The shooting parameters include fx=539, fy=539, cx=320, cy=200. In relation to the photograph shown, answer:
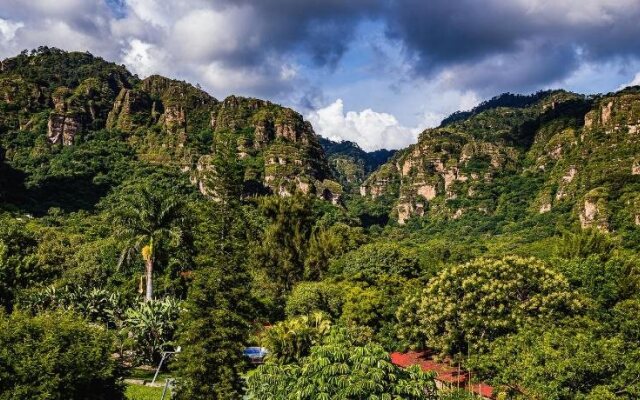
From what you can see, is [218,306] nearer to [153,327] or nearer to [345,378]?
[153,327]

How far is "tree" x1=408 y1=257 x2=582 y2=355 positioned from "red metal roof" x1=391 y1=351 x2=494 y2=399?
157 cm

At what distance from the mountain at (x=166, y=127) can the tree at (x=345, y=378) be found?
105m

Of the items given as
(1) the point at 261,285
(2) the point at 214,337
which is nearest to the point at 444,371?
(2) the point at 214,337

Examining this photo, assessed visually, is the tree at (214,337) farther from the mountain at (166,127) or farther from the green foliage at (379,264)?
the mountain at (166,127)

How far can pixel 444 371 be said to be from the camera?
3678cm

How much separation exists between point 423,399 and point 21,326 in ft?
48.4

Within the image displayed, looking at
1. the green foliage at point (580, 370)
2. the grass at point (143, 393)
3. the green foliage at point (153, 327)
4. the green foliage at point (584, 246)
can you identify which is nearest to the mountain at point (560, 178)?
the green foliage at point (584, 246)

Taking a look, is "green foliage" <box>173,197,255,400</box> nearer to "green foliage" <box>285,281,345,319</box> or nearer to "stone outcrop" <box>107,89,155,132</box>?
"green foliage" <box>285,281,345,319</box>

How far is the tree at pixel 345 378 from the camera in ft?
57.9

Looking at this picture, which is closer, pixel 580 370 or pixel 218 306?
pixel 580 370

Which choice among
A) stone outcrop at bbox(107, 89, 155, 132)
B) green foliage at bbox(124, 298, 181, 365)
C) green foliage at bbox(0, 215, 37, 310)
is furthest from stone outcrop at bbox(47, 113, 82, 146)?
green foliage at bbox(124, 298, 181, 365)

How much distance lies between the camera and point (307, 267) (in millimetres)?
59969

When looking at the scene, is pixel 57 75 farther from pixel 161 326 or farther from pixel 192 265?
pixel 161 326

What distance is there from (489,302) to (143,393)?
2115 cm
